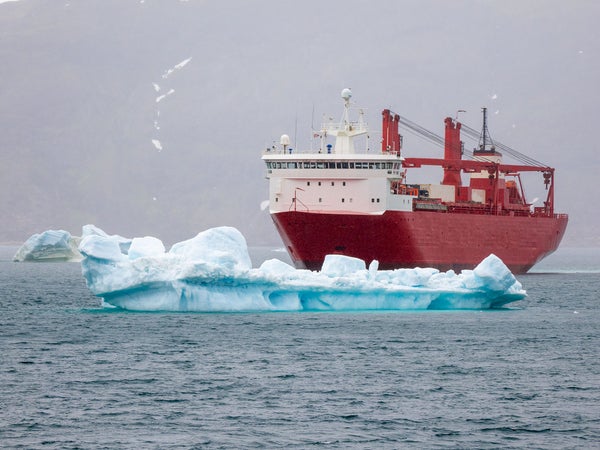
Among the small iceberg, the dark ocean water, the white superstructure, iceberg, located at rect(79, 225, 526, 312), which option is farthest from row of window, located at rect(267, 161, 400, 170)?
the small iceberg

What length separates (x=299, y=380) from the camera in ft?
102

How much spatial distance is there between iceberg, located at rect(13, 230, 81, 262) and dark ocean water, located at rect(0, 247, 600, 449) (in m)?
57.5

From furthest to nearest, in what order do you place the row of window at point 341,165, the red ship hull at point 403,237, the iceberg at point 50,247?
the iceberg at point 50,247 < the row of window at point 341,165 < the red ship hull at point 403,237

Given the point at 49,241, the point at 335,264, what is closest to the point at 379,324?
the point at 335,264

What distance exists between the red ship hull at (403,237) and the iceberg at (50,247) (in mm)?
36369

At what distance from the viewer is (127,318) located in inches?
1716

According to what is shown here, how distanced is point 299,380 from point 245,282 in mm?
11449

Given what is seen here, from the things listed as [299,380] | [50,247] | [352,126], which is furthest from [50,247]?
[299,380]

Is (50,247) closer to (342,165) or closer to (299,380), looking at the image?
(342,165)

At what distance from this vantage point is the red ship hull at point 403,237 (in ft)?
226

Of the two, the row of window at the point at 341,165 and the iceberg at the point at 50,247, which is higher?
the row of window at the point at 341,165

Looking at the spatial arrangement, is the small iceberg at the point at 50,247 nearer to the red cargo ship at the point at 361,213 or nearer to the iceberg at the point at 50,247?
the iceberg at the point at 50,247

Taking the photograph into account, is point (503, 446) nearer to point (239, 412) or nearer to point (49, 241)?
point (239, 412)

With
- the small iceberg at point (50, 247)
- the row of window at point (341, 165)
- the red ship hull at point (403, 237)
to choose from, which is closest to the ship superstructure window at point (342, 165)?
the row of window at point (341, 165)
